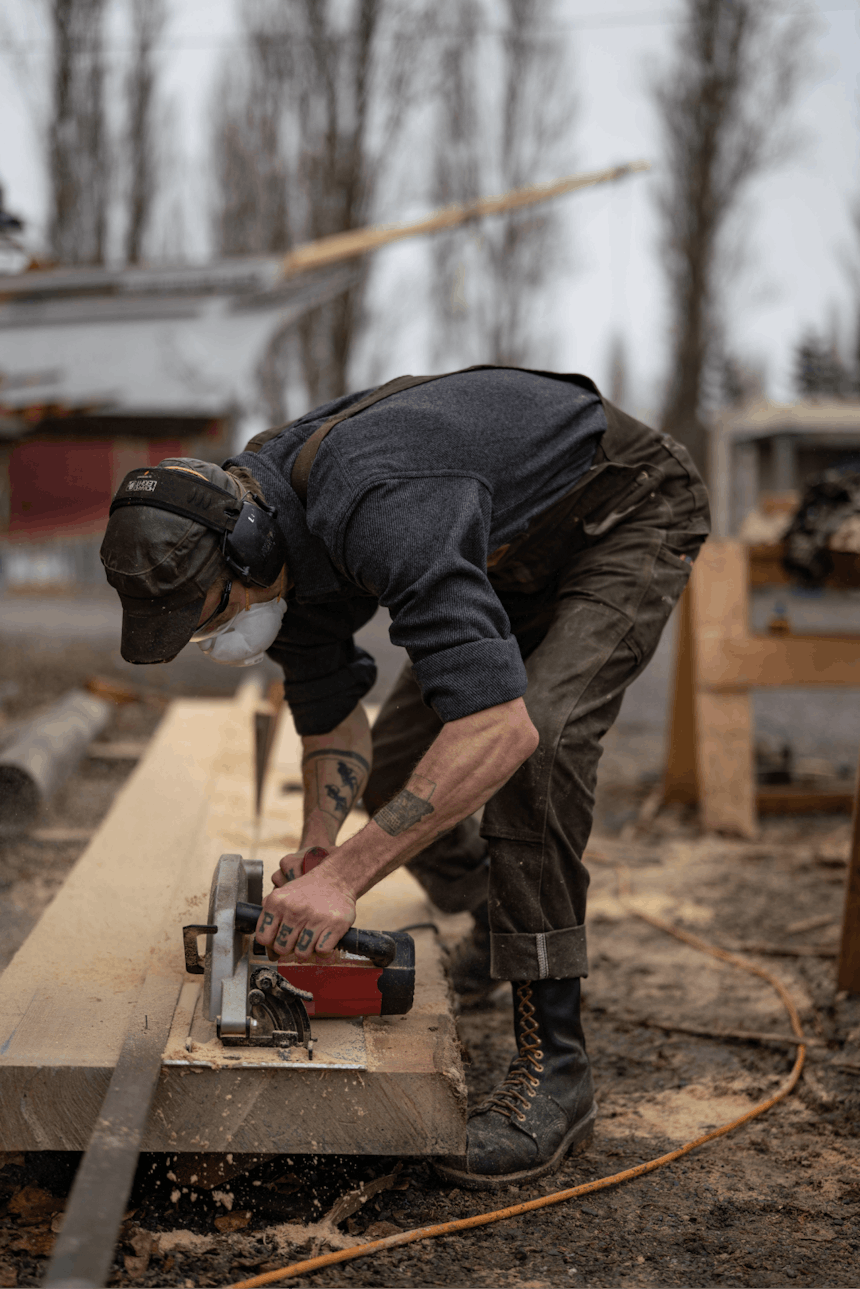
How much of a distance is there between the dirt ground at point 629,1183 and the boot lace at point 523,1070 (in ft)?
0.51

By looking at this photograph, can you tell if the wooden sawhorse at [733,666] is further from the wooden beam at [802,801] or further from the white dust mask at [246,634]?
the white dust mask at [246,634]

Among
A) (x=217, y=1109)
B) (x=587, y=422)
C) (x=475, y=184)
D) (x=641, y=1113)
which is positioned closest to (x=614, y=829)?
(x=641, y=1113)

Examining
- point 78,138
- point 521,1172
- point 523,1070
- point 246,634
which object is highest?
point 78,138

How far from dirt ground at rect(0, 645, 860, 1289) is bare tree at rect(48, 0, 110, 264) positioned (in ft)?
44.5

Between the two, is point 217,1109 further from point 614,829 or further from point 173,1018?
point 614,829

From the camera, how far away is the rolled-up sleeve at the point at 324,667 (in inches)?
93.4

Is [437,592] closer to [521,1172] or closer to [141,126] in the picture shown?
[521,1172]

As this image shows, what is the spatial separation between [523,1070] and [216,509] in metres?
1.22

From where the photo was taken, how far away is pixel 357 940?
6.25ft

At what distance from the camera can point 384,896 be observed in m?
2.85

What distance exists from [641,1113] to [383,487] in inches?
58.0

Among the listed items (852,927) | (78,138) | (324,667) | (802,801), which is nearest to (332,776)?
(324,667)

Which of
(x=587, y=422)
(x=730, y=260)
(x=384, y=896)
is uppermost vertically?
(x=730, y=260)

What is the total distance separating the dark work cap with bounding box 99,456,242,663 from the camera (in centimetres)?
184
